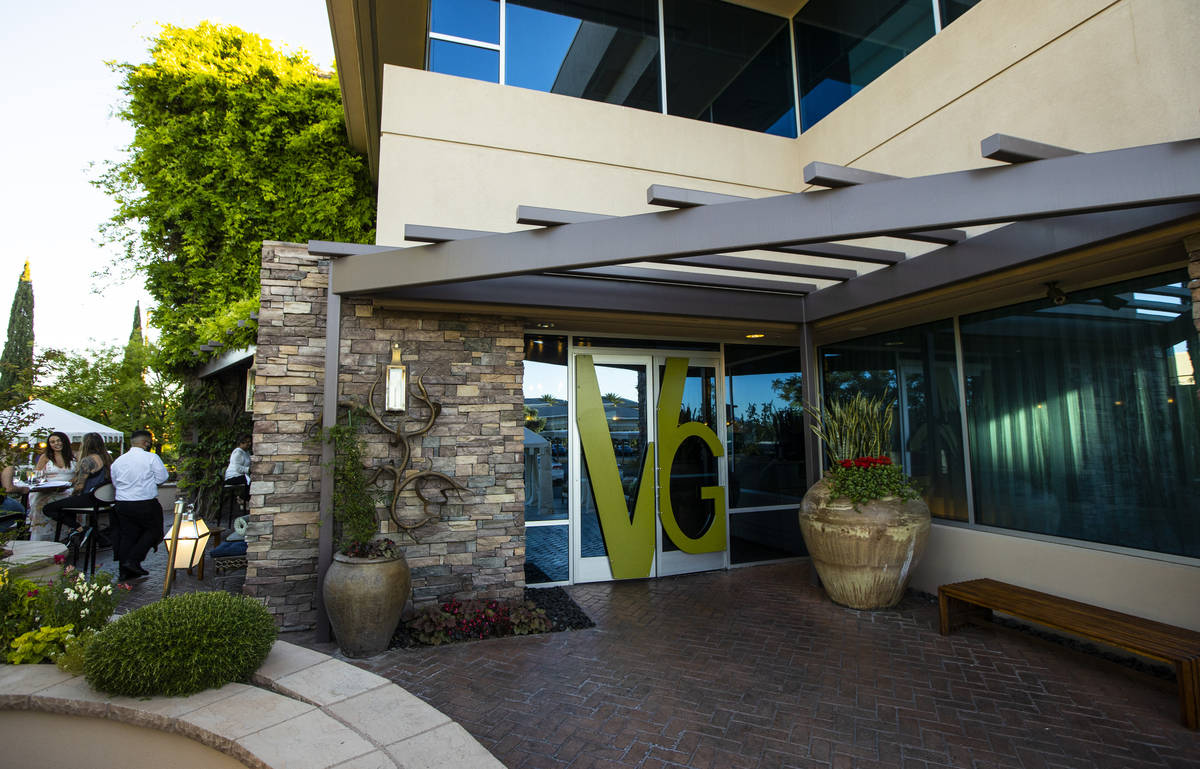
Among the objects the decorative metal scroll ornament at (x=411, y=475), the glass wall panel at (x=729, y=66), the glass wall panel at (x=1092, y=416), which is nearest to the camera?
the glass wall panel at (x=1092, y=416)

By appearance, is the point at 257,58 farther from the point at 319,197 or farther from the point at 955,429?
the point at 955,429

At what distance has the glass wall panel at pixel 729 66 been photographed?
6.63m

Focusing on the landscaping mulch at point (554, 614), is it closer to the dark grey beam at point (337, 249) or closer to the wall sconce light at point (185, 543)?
the wall sconce light at point (185, 543)

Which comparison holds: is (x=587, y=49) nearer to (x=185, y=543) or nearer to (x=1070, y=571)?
(x=185, y=543)

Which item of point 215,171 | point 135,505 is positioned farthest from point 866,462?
point 215,171

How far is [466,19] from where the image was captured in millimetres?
5781

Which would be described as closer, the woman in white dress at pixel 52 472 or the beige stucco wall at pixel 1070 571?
the beige stucco wall at pixel 1070 571

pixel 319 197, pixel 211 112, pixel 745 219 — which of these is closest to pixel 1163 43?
pixel 745 219

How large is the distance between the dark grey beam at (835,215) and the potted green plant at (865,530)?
8.64ft

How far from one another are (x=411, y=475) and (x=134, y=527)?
390 cm

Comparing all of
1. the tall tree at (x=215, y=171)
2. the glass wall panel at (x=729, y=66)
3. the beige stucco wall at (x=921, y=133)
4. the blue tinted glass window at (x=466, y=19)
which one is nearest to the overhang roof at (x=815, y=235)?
the beige stucco wall at (x=921, y=133)

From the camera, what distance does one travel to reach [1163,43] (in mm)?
3658

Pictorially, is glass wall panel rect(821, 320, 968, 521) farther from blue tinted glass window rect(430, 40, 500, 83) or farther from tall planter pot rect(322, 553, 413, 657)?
tall planter pot rect(322, 553, 413, 657)

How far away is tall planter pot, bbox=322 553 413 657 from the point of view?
13.4 ft
